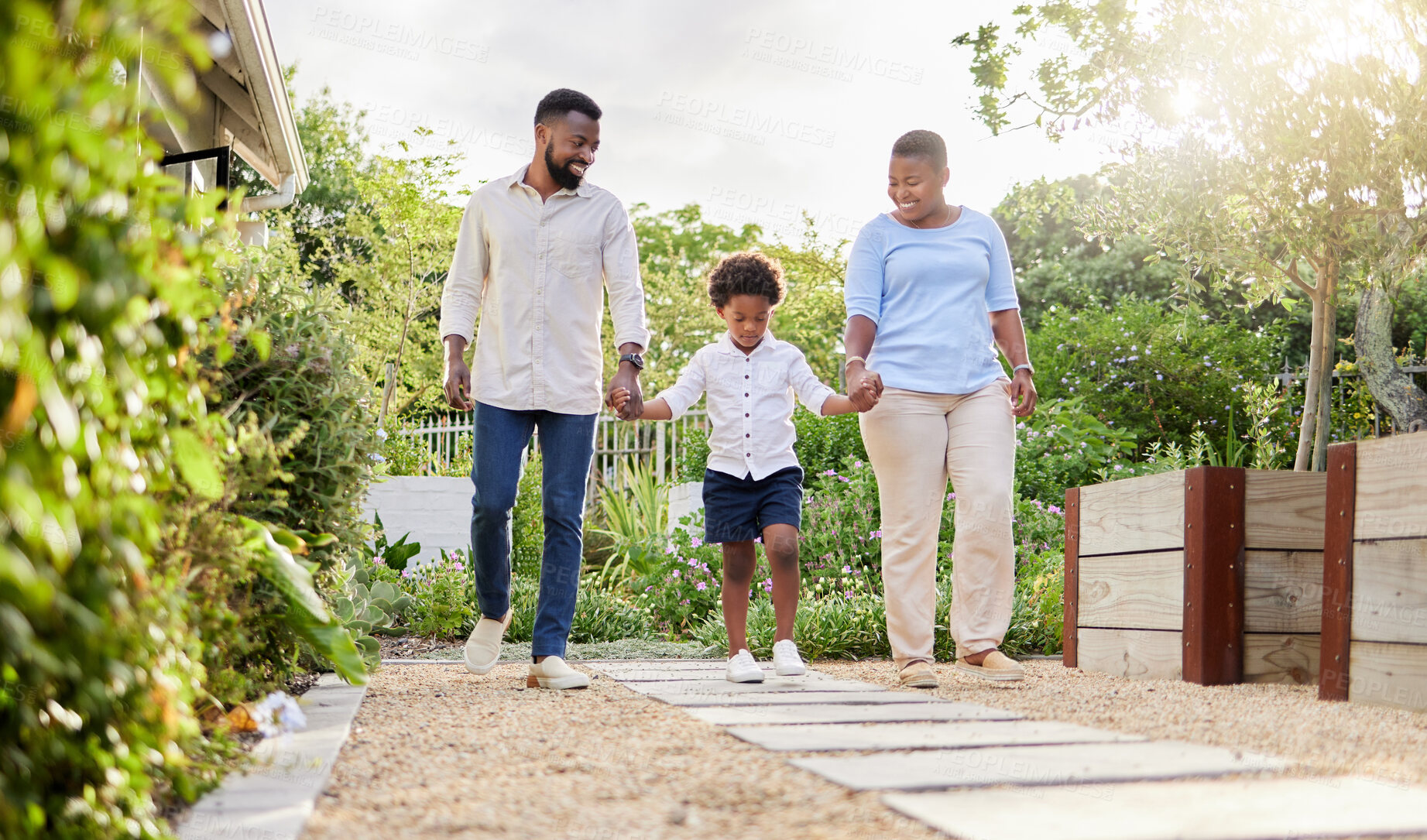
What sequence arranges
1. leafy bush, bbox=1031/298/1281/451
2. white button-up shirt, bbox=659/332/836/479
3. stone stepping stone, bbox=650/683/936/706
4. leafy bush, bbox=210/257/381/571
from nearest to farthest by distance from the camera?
1. leafy bush, bbox=210/257/381/571
2. stone stepping stone, bbox=650/683/936/706
3. white button-up shirt, bbox=659/332/836/479
4. leafy bush, bbox=1031/298/1281/451

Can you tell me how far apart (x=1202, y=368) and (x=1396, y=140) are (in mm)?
5998

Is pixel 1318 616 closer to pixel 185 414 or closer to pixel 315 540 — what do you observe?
pixel 315 540

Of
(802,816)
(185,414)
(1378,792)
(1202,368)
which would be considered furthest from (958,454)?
(1202,368)

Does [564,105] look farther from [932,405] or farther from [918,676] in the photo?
[918,676]

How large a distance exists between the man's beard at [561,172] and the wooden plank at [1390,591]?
8.77ft

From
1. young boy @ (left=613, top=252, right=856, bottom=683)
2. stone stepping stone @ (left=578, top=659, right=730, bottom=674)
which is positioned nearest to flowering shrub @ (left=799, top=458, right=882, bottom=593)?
stone stepping stone @ (left=578, top=659, right=730, bottom=674)

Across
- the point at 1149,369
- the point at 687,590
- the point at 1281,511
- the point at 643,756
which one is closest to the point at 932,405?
the point at 1281,511

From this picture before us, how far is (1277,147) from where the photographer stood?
4.53 m

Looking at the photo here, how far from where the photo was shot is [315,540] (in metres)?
2.80

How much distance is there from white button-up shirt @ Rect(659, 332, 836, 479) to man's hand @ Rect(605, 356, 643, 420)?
0.18 meters

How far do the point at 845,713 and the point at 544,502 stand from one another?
1329 mm

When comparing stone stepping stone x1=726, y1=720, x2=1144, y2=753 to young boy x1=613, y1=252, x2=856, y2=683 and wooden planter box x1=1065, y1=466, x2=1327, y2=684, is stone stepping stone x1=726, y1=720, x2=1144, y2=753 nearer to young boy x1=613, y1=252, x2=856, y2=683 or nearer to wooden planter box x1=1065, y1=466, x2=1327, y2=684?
young boy x1=613, y1=252, x2=856, y2=683

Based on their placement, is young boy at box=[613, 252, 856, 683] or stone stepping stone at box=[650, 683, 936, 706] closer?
stone stepping stone at box=[650, 683, 936, 706]

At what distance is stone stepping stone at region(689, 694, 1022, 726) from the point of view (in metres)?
2.72
